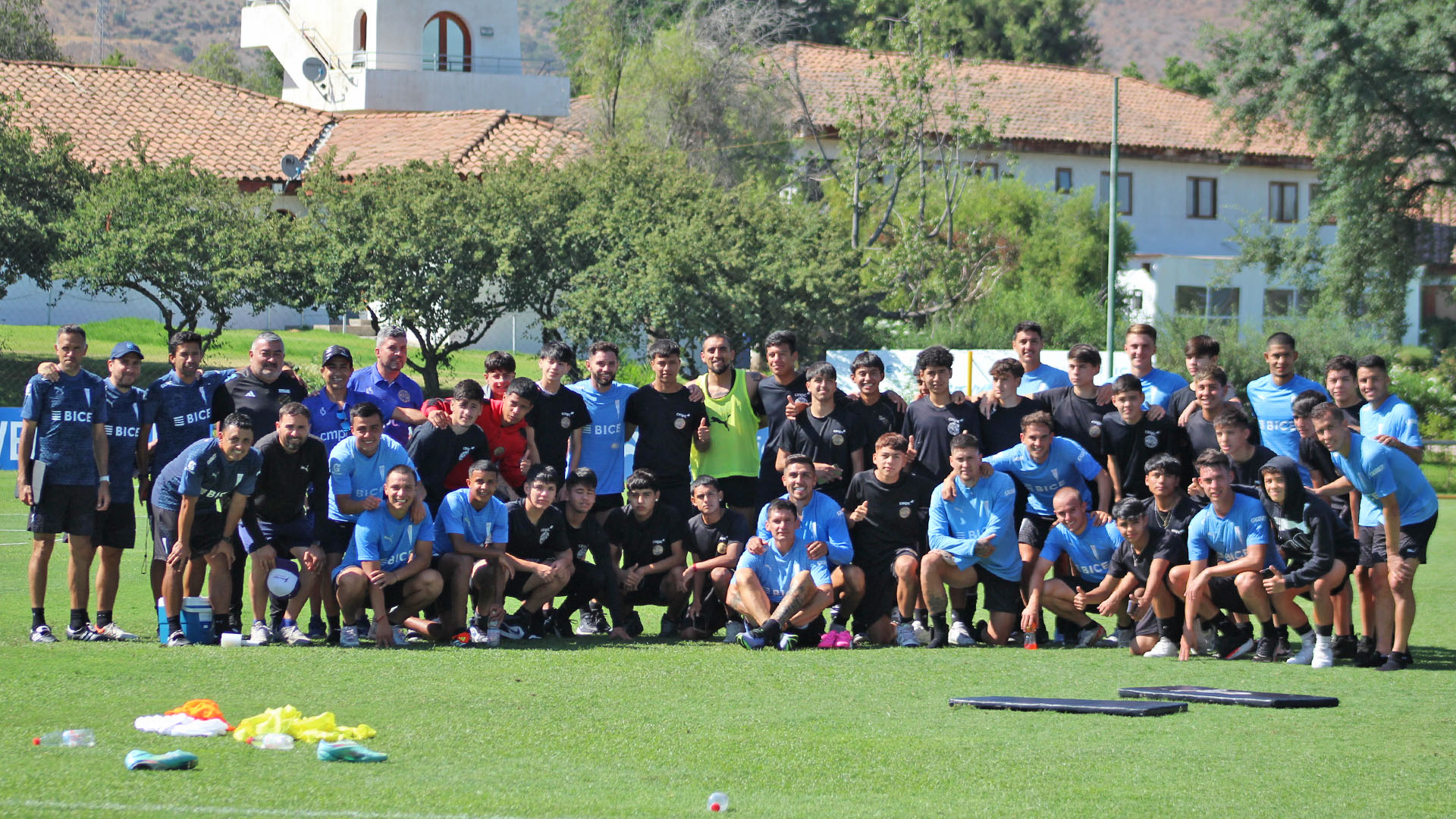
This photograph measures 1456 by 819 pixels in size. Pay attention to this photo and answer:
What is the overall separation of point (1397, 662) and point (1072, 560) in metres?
2.08

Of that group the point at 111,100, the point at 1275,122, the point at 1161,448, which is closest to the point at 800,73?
the point at 1275,122

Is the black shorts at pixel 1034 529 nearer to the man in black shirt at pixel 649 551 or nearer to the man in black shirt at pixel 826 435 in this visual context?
the man in black shirt at pixel 826 435

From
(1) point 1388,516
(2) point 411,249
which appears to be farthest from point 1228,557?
(2) point 411,249

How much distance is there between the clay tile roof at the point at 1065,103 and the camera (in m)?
46.6

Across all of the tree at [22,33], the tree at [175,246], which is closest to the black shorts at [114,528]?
the tree at [175,246]

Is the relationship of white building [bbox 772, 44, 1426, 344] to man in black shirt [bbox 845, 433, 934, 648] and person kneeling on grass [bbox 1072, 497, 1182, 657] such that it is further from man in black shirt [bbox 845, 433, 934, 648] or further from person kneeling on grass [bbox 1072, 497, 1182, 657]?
person kneeling on grass [bbox 1072, 497, 1182, 657]

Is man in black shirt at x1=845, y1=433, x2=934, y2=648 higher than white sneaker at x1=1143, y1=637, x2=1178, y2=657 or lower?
higher

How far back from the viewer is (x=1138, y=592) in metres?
9.88

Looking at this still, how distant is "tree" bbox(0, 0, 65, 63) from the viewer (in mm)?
51906

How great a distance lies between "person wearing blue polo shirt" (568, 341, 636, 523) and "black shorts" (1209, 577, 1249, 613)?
4134 mm

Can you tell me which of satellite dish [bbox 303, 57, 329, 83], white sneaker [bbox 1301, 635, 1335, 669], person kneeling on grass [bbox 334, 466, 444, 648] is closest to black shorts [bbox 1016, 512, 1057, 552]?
white sneaker [bbox 1301, 635, 1335, 669]

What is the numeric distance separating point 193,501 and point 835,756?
188 inches

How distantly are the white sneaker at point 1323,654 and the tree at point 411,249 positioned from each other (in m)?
19.3

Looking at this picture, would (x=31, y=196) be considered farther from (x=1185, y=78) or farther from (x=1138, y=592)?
(x=1185, y=78)
